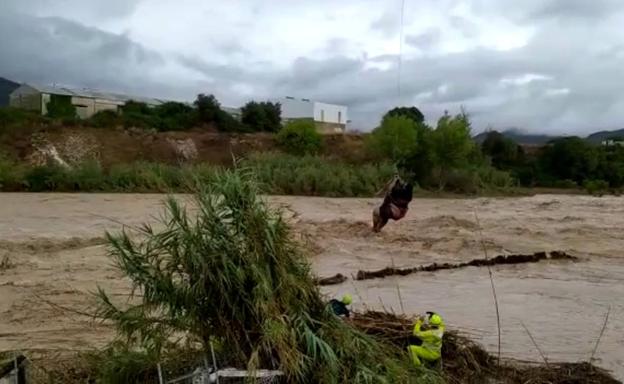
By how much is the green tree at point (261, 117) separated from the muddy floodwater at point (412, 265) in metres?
32.0

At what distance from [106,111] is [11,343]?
56.4 meters

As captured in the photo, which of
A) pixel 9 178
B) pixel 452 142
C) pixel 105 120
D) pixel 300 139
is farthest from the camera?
pixel 105 120

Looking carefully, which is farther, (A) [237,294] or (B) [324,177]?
(B) [324,177]

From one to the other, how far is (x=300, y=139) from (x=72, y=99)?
25.9 m

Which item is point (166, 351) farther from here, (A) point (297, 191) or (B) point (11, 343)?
(A) point (297, 191)

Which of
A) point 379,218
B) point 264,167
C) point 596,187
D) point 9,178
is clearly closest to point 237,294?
point 379,218

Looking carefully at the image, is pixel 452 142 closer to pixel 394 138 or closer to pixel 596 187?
pixel 394 138

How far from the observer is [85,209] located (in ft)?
108

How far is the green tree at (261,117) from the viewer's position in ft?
228

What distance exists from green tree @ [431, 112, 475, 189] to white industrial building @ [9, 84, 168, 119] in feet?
112

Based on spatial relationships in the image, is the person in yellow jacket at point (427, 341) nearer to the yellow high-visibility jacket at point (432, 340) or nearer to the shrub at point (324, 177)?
the yellow high-visibility jacket at point (432, 340)

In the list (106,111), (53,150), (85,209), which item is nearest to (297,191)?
(85,209)

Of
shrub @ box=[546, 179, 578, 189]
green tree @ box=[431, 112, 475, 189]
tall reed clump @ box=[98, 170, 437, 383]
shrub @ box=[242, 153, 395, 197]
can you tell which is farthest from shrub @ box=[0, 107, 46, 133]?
→ tall reed clump @ box=[98, 170, 437, 383]

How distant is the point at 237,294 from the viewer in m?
5.96
